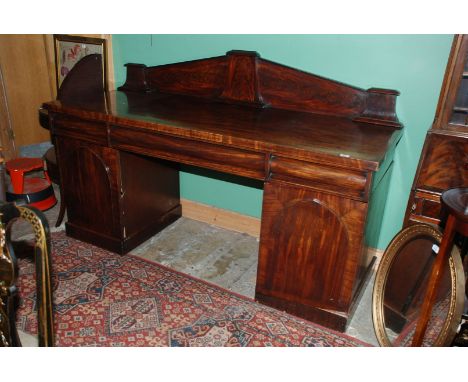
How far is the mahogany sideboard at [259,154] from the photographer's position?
1.73m

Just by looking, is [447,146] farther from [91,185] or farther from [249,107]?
[91,185]

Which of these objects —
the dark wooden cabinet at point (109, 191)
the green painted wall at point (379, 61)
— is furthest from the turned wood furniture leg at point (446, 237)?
the dark wooden cabinet at point (109, 191)

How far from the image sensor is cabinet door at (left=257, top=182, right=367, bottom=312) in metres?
1.74

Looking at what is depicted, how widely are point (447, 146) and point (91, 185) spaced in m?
1.91

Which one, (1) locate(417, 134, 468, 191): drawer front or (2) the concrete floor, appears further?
(2) the concrete floor

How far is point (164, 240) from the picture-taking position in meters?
2.74

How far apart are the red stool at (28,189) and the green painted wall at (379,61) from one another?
1.32m

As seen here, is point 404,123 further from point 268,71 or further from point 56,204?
point 56,204

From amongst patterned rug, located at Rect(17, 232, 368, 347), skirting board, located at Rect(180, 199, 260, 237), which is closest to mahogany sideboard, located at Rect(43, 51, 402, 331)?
patterned rug, located at Rect(17, 232, 368, 347)

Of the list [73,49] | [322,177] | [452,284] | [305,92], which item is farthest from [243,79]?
[452,284]

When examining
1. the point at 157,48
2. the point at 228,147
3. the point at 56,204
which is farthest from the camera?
the point at 56,204

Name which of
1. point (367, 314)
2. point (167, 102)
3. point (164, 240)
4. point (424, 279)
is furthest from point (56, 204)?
point (424, 279)

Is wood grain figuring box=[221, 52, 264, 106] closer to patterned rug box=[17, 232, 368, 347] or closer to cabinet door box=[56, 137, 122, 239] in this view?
cabinet door box=[56, 137, 122, 239]

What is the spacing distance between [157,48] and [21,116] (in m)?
2.40
